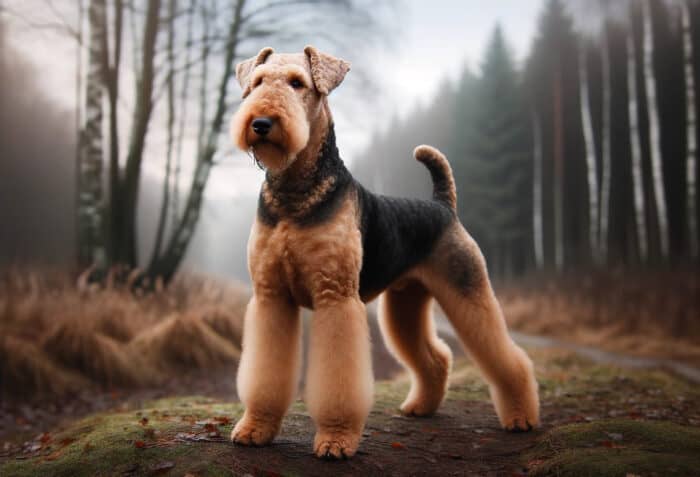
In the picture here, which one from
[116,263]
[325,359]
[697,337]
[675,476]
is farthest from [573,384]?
[116,263]

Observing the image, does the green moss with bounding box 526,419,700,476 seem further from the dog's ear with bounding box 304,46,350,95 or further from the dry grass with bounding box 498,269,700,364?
the dry grass with bounding box 498,269,700,364

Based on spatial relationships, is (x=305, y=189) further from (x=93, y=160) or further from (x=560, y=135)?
(x=560, y=135)

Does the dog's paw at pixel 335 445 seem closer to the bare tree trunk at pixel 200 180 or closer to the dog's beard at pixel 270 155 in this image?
the dog's beard at pixel 270 155

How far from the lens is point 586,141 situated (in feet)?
49.6

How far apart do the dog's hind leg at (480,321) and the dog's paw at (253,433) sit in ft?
4.27

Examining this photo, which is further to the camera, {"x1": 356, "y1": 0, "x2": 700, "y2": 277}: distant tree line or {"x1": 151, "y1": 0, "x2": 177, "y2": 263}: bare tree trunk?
{"x1": 356, "y1": 0, "x2": 700, "y2": 277}: distant tree line

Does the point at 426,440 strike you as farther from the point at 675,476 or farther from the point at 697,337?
the point at 697,337

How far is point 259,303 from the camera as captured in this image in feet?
8.50

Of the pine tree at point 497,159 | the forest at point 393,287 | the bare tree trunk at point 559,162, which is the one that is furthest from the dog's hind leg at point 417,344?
the pine tree at point 497,159

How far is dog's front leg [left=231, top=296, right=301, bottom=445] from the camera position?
2.53 meters

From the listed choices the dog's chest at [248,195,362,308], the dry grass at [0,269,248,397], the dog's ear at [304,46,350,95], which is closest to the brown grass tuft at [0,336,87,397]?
the dry grass at [0,269,248,397]

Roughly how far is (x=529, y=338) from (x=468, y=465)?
26.4 feet

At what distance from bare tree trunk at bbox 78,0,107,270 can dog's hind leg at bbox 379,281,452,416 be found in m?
5.66

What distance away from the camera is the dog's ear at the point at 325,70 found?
8.26ft
